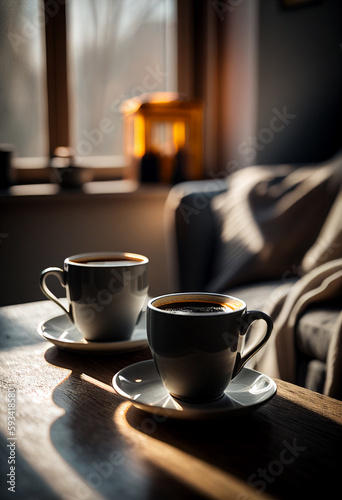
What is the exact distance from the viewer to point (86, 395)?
0.63 m

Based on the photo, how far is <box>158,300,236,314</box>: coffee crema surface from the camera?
2.00 ft

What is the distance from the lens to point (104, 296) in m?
0.74

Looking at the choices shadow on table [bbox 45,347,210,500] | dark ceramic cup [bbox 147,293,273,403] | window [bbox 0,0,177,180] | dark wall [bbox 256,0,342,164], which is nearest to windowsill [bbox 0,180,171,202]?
window [bbox 0,0,177,180]

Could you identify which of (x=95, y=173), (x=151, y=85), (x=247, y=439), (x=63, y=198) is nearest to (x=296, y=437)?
(x=247, y=439)

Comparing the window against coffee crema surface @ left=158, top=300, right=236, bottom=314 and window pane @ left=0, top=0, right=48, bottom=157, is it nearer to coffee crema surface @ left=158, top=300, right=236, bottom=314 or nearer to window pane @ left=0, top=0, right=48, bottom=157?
window pane @ left=0, top=0, right=48, bottom=157

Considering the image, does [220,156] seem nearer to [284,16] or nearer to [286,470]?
[284,16]

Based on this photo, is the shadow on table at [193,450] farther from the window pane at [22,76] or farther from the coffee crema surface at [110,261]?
the window pane at [22,76]

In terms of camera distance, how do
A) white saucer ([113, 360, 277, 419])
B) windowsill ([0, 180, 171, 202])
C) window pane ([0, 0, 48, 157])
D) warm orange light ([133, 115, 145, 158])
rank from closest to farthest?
white saucer ([113, 360, 277, 419]), windowsill ([0, 180, 171, 202]), window pane ([0, 0, 48, 157]), warm orange light ([133, 115, 145, 158])

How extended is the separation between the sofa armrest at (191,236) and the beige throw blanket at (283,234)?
40mm

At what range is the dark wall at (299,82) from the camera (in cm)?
217

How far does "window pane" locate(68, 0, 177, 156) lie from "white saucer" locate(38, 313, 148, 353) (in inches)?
65.7

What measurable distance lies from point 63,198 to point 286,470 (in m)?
1.72

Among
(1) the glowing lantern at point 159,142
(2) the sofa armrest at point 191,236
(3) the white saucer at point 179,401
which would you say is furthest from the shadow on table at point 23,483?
(1) the glowing lantern at point 159,142

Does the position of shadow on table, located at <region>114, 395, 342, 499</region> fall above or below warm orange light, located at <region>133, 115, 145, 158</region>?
below
